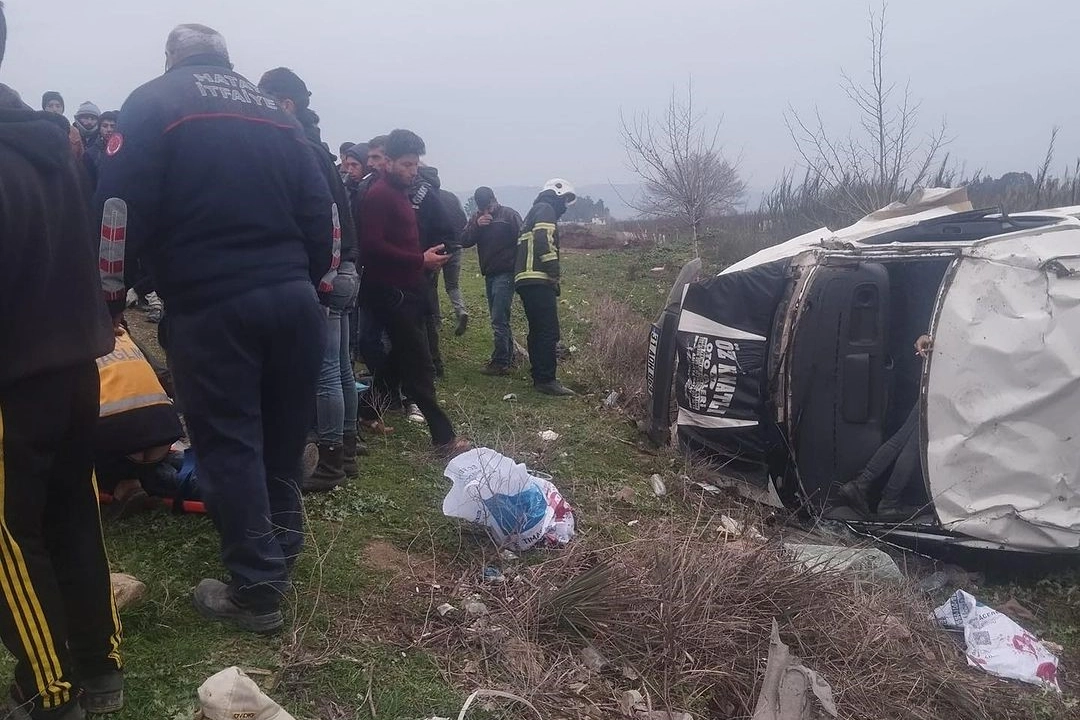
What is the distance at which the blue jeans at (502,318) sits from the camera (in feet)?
25.2

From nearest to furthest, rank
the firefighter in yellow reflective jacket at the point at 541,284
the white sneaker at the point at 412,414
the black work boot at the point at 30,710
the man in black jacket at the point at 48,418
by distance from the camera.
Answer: the man in black jacket at the point at 48,418 < the black work boot at the point at 30,710 < the white sneaker at the point at 412,414 < the firefighter in yellow reflective jacket at the point at 541,284

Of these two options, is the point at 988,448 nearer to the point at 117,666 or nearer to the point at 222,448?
the point at 222,448

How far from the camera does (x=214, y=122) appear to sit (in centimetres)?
263

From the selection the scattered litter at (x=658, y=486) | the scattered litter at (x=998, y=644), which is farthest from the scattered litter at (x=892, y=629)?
the scattered litter at (x=658, y=486)

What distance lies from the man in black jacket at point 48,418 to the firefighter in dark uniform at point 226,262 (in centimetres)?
35

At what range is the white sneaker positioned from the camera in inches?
219

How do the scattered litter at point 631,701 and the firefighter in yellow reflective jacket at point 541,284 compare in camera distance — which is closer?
the scattered litter at point 631,701

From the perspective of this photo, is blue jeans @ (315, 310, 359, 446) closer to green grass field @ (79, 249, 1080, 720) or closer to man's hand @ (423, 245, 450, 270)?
green grass field @ (79, 249, 1080, 720)

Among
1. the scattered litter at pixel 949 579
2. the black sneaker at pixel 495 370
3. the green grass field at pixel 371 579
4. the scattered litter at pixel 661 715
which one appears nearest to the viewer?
the green grass field at pixel 371 579

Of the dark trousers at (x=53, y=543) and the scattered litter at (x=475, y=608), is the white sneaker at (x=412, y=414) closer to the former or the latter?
the scattered litter at (x=475, y=608)

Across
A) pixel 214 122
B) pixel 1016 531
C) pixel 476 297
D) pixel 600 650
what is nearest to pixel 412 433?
pixel 600 650

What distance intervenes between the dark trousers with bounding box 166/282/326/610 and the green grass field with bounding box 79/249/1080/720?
24 cm

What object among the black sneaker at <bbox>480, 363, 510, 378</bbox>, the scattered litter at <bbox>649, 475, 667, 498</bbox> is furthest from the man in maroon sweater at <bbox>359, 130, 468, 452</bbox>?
the black sneaker at <bbox>480, 363, 510, 378</bbox>

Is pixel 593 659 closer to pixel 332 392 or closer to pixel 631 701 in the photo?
pixel 631 701
